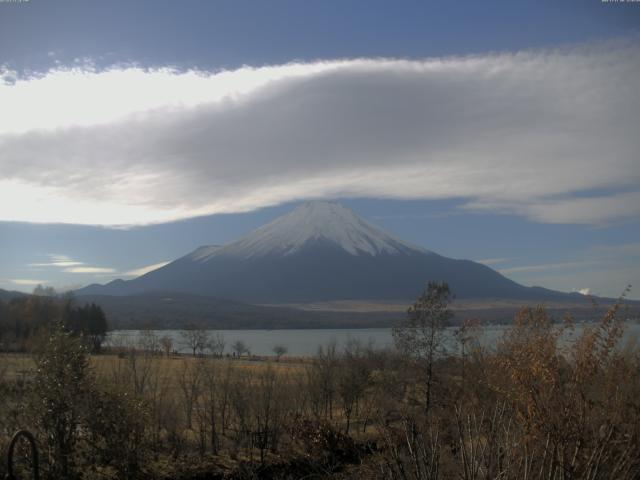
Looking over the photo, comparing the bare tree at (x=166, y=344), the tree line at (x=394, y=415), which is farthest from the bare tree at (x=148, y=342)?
the tree line at (x=394, y=415)

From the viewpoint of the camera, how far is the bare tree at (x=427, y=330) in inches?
960

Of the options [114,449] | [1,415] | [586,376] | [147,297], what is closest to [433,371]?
[114,449]

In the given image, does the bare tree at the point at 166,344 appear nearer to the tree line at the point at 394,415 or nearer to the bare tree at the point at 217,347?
the bare tree at the point at 217,347

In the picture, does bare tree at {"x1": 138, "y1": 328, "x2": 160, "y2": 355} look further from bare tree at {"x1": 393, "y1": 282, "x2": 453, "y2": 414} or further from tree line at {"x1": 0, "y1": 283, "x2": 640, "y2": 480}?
bare tree at {"x1": 393, "y1": 282, "x2": 453, "y2": 414}

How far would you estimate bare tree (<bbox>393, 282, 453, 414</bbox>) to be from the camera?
24.4 meters

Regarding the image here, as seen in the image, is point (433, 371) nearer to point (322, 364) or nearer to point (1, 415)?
point (322, 364)

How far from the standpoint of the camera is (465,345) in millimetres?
22453

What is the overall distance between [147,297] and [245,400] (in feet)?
609

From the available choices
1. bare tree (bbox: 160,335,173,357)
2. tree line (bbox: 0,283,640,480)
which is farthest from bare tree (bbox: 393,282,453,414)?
bare tree (bbox: 160,335,173,357)

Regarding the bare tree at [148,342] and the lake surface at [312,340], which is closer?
the lake surface at [312,340]

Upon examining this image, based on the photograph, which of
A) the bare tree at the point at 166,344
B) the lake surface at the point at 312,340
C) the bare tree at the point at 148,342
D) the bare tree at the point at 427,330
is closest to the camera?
the lake surface at the point at 312,340

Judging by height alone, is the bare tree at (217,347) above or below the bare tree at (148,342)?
below

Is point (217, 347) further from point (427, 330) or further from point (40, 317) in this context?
point (427, 330)

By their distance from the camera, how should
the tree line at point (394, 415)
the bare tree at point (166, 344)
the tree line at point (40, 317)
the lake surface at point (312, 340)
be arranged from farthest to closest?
the tree line at point (40, 317)
the bare tree at point (166, 344)
the lake surface at point (312, 340)
the tree line at point (394, 415)
